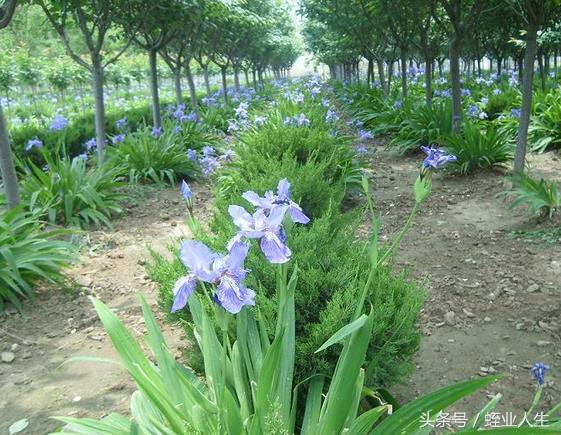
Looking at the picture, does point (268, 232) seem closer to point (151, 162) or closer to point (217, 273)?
point (217, 273)

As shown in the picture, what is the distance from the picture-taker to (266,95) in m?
18.3

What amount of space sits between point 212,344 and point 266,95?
56.4 ft

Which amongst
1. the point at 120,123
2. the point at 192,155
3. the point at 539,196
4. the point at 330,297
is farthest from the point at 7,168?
the point at 539,196

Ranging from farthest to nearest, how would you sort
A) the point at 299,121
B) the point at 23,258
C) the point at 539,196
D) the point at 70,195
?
the point at 299,121 < the point at 70,195 < the point at 539,196 < the point at 23,258

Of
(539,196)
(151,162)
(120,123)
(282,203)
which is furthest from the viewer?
(120,123)

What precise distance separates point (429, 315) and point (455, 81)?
4805mm

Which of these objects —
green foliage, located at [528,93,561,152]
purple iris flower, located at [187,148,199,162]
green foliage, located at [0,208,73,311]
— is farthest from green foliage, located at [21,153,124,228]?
green foliage, located at [528,93,561,152]

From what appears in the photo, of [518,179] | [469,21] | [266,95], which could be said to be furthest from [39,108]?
[518,179]

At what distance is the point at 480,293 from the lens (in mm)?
3494

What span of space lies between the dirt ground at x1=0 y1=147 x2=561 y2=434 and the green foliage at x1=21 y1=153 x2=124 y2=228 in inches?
9.1

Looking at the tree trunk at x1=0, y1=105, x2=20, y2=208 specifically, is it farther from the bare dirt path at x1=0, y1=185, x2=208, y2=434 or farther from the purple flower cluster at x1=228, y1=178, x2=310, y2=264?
the purple flower cluster at x1=228, y1=178, x2=310, y2=264

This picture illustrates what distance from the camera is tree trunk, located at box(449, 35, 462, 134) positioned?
6.91m

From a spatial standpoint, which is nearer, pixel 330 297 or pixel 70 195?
pixel 330 297

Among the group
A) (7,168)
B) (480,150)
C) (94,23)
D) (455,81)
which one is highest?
(94,23)
